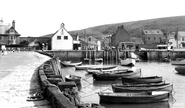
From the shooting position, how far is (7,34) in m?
117

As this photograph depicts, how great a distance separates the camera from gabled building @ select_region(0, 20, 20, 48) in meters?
117

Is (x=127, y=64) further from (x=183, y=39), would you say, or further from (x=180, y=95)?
(x=183, y=39)

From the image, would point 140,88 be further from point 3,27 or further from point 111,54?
point 3,27

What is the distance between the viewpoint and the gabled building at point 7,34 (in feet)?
383

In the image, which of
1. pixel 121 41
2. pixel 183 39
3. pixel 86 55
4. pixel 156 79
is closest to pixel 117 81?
pixel 156 79

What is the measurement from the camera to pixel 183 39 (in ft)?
483

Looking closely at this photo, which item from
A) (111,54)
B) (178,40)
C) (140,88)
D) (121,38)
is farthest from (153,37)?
(140,88)

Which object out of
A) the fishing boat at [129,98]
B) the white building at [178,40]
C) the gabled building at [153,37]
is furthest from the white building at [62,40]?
the fishing boat at [129,98]

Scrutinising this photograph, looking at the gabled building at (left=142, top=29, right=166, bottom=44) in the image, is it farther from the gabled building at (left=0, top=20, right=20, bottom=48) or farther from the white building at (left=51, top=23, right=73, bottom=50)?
the gabled building at (left=0, top=20, right=20, bottom=48)

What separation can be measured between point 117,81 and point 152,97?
17.3 metres

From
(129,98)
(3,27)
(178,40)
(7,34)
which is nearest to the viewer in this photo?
(129,98)

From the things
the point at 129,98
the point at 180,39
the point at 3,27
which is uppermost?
the point at 3,27

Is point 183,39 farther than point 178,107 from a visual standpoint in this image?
Yes

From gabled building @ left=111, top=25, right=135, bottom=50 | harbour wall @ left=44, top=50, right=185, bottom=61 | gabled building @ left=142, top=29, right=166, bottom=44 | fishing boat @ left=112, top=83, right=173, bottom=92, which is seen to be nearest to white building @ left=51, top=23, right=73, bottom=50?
harbour wall @ left=44, top=50, right=185, bottom=61
